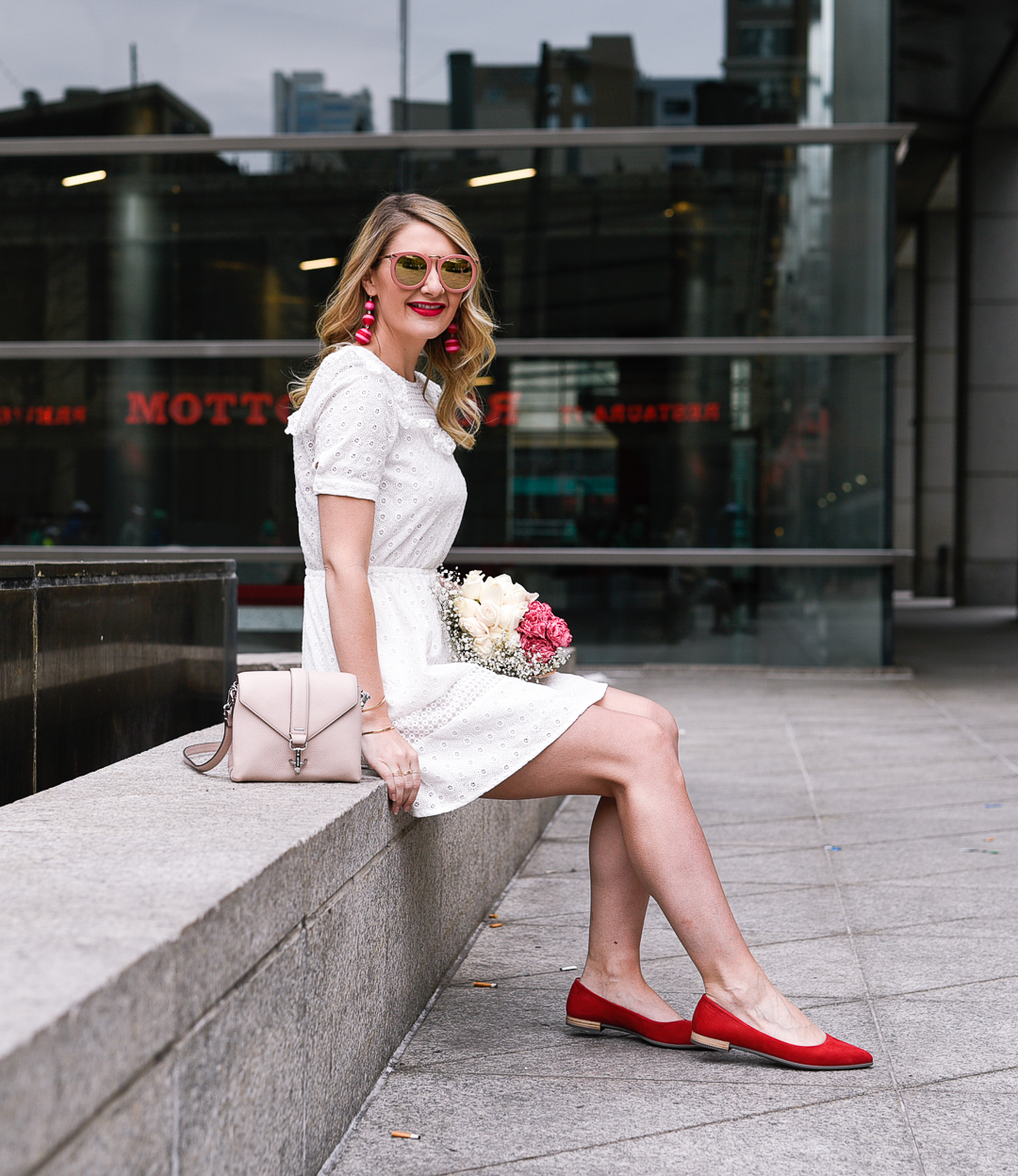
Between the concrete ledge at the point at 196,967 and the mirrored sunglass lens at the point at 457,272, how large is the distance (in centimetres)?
121

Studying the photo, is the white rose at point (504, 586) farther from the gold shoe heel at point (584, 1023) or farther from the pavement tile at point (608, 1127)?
the pavement tile at point (608, 1127)

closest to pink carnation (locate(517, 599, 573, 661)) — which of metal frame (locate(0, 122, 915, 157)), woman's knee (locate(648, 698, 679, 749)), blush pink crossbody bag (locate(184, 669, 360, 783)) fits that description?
woman's knee (locate(648, 698, 679, 749))

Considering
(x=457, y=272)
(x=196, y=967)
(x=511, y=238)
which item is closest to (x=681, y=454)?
(x=511, y=238)

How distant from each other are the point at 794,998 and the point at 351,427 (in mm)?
1849

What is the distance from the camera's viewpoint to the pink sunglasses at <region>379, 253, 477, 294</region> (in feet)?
10.1

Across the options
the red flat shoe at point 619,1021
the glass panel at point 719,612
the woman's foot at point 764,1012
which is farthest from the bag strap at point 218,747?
the glass panel at point 719,612

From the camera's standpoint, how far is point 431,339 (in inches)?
128

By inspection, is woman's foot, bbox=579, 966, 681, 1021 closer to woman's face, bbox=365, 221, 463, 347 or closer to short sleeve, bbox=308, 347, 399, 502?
short sleeve, bbox=308, 347, 399, 502

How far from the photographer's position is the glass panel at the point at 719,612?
12391mm

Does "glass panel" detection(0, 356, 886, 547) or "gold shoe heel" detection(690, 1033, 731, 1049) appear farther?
"glass panel" detection(0, 356, 886, 547)

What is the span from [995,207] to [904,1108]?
24.4m

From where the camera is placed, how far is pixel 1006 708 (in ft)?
32.0

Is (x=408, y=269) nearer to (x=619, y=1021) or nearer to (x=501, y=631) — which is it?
(x=501, y=631)

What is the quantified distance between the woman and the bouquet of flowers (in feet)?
0.18
